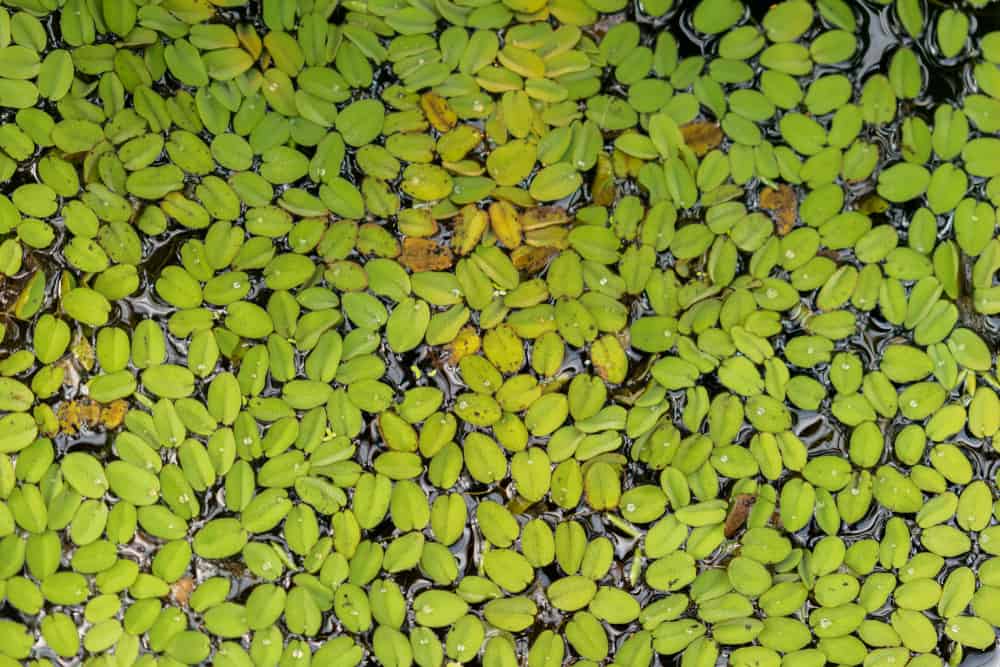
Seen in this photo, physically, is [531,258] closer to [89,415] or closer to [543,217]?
[543,217]

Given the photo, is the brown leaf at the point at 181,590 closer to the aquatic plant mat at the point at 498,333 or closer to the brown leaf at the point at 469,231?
the aquatic plant mat at the point at 498,333

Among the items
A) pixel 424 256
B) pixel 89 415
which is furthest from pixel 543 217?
pixel 89 415

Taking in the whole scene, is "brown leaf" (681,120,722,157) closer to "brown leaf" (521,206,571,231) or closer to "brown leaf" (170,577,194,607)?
"brown leaf" (521,206,571,231)

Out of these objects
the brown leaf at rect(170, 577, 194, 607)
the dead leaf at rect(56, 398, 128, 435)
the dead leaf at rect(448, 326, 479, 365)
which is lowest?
the brown leaf at rect(170, 577, 194, 607)

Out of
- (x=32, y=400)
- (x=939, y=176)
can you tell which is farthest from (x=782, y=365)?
(x=32, y=400)

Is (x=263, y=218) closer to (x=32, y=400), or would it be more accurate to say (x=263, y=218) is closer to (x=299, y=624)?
(x=32, y=400)

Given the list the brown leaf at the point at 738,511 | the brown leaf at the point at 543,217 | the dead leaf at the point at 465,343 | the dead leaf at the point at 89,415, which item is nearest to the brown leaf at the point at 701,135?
the brown leaf at the point at 543,217

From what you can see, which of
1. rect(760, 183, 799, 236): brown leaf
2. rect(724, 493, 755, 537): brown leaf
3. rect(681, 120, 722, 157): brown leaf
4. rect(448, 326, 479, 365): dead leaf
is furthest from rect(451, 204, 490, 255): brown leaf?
rect(724, 493, 755, 537): brown leaf

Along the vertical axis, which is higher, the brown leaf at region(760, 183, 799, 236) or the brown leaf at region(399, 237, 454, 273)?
the brown leaf at region(760, 183, 799, 236)
